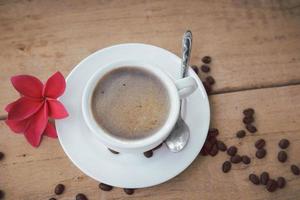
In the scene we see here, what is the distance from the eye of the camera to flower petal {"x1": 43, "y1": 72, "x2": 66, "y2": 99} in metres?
0.87

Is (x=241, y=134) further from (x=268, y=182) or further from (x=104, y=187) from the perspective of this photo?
(x=104, y=187)

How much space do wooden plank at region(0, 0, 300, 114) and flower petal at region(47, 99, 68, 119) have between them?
12 centimetres

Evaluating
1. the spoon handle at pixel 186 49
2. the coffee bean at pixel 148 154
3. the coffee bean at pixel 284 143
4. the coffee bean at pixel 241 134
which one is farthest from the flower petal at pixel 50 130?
the coffee bean at pixel 284 143

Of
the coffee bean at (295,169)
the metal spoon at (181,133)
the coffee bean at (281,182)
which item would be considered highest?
the metal spoon at (181,133)

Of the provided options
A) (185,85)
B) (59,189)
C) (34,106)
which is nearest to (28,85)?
(34,106)

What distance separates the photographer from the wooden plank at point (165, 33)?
3.26 feet

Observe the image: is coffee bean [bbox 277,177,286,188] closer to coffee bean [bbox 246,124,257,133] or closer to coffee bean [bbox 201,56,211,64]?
coffee bean [bbox 246,124,257,133]

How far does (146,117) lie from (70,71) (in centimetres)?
28

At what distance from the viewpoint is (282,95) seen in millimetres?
990

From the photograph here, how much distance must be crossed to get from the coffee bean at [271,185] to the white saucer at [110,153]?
188 millimetres

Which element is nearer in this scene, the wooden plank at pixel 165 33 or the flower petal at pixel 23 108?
the flower petal at pixel 23 108

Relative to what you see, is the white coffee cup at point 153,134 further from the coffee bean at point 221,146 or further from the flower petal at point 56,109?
the coffee bean at point 221,146

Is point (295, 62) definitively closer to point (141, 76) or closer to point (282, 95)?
point (282, 95)

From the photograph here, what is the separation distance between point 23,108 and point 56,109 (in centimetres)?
9
